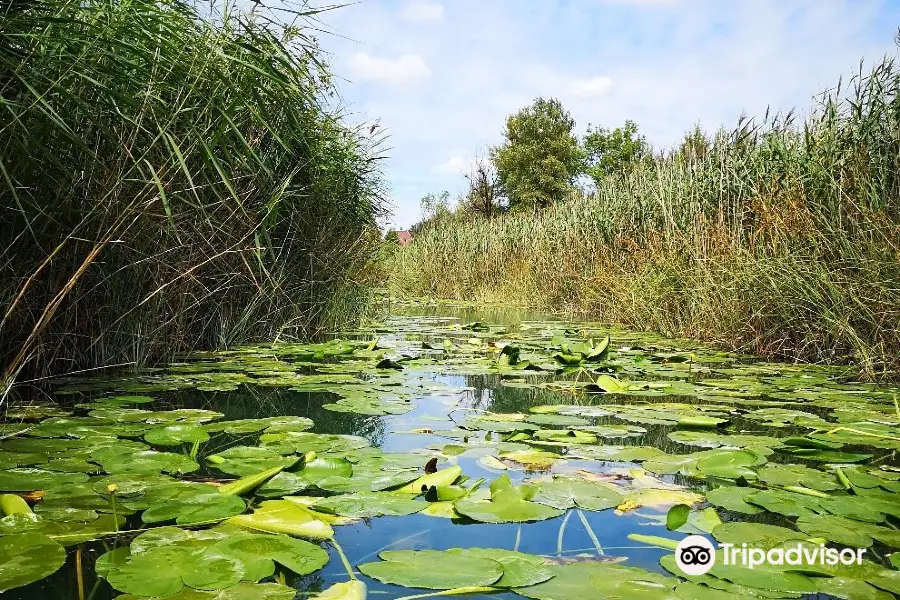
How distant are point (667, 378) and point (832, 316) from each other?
1096 mm

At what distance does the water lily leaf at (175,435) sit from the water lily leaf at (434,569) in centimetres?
106

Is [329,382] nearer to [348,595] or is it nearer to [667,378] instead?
[667,378]

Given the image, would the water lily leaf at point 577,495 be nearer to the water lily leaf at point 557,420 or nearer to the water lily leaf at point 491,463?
the water lily leaf at point 491,463

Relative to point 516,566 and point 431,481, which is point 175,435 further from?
point 516,566

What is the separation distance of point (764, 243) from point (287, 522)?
14.4 feet

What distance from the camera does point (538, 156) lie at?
32312 millimetres

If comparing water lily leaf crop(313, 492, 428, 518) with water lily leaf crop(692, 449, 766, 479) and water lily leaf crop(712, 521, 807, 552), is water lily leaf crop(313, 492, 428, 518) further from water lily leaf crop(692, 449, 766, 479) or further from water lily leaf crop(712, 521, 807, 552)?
water lily leaf crop(692, 449, 766, 479)

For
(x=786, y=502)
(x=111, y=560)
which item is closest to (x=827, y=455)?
(x=786, y=502)

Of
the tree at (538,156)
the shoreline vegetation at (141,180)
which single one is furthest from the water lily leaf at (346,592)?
the tree at (538,156)

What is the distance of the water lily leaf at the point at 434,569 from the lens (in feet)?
3.68

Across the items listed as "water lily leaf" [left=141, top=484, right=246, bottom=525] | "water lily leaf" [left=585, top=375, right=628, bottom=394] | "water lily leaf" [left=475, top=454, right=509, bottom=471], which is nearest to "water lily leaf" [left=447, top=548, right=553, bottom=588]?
"water lily leaf" [left=141, top=484, right=246, bottom=525]

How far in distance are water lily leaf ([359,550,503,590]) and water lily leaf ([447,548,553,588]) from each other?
0.01m

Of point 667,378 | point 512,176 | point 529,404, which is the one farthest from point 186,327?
point 512,176

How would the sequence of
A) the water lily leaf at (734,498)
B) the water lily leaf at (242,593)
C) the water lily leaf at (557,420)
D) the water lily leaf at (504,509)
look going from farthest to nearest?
the water lily leaf at (557,420) → the water lily leaf at (734,498) → the water lily leaf at (504,509) → the water lily leaf at (242,593)
